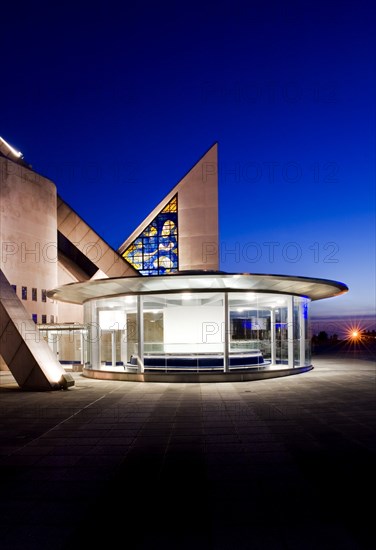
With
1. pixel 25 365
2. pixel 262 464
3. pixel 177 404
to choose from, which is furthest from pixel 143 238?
pixel 262 464

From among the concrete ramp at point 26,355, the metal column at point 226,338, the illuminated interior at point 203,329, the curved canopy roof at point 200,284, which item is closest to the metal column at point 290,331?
the illuminated interior at point 203,329

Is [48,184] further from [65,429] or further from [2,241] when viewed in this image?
[65,429]

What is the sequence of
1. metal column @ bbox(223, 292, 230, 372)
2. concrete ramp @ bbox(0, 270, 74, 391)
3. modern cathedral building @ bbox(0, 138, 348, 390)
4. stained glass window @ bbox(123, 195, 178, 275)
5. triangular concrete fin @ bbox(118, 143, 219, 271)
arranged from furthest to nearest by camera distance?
stained glass window @ bbox(123, 195, 178, 275)
triangular concrete fin @ bbox(118, 143, 219, 271)
metal column @ bbox(223, 292, 230, 372)
modern cathedral building @ bbox(0, 138, 348, 390)
concrete ramp @ bbox(0, 270, 74, 391)

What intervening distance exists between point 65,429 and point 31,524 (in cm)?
510

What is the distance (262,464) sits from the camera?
7.29 meters

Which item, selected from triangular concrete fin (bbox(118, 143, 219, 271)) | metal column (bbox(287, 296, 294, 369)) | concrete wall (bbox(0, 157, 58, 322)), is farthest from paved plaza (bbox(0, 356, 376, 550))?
triangular concrete fin (bbox(118, 143, 219, 271))

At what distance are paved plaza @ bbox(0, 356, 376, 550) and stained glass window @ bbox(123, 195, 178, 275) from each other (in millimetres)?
32496

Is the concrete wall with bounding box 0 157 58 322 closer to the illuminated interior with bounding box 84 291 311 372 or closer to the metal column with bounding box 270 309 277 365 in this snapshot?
the illuminated interior with bounding box 84 291 311 372

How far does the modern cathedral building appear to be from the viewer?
1798 cm

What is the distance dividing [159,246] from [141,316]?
25.3 m

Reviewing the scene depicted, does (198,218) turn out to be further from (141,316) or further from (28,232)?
(141,316)

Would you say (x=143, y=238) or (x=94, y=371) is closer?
(x=94, y=371)

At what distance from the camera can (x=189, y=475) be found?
22.3 ft

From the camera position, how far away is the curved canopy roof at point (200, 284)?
1859cm
